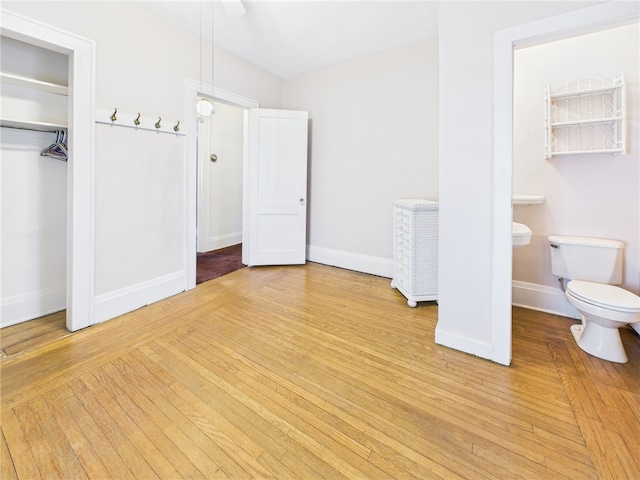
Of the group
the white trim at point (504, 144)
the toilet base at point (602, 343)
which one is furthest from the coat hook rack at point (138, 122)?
the toilet base at point (602, 343)

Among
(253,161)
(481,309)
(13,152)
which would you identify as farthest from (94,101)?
(481,309)

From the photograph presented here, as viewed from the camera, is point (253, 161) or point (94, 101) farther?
point (253, 161)

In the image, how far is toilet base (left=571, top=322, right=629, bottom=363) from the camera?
1867 mm

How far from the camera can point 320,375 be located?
174 centimetres

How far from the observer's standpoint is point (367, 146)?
3.70m

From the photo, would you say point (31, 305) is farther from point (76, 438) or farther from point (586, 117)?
point (586, 117)

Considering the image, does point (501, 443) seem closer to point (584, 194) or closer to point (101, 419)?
point (101, 419)

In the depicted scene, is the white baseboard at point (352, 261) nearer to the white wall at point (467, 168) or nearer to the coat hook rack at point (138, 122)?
the white wall at point (467, 168)

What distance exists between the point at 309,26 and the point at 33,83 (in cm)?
238

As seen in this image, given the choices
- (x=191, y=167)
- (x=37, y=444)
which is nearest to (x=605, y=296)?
(x=37, y=444)

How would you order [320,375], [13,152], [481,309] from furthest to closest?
[13,152]
[481,309]
[320,375]

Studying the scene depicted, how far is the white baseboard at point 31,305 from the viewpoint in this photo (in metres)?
2.29

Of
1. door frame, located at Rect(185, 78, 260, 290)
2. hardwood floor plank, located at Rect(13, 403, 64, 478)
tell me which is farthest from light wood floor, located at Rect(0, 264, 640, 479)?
door frame, located at Rect(185, 78, 260, 290)

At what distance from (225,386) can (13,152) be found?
2485 mm
